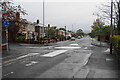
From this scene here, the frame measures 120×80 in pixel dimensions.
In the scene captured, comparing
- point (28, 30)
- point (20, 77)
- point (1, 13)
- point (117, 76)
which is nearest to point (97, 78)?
point (117, 76)

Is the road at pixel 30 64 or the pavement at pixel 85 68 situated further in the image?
the road at pixel 30 64

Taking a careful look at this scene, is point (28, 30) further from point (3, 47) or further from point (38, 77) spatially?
point (38, 77)

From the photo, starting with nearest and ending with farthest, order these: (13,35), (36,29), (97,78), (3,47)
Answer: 1. (97,78)
2. (3,47)
3. (13,35)
4. (36,29)

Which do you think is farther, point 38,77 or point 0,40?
point 0,40

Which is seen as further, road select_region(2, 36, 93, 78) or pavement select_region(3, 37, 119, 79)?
road select_region(2, 36, 93, 78)

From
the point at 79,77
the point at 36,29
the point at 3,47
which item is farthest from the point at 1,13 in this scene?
the point at 36,29

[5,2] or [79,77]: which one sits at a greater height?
[5,2]

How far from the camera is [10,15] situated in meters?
20.1

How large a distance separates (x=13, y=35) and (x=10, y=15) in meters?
19.4

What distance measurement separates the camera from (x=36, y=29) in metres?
66.9

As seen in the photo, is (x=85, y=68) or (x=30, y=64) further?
(x=30, y=64)

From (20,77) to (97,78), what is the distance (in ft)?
10.7

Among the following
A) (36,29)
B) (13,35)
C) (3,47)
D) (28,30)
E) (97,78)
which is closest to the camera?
(97,78)

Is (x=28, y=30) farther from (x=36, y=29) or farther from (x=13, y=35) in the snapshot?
(x=13, y=35)
